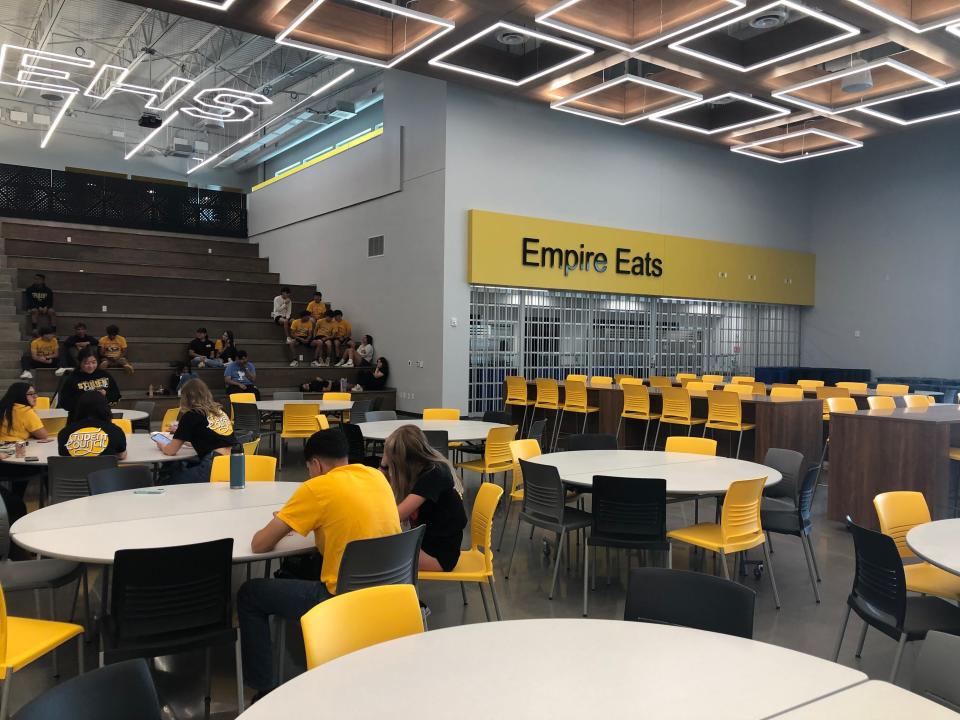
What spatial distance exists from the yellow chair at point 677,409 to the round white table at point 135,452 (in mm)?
6145

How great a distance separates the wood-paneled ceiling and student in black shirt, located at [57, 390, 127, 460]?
14.8ft

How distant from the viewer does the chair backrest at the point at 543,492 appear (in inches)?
176

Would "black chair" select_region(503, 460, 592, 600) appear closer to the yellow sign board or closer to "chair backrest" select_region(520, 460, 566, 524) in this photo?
"chair backrest" select_region(520, 460, 566, 524)

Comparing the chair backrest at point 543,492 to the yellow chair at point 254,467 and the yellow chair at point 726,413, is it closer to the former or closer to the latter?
the yellow chair at point 254,467

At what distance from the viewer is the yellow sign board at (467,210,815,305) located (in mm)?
12312

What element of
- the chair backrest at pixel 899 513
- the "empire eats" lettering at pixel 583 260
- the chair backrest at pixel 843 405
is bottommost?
the chair backrest at pixel 899 513

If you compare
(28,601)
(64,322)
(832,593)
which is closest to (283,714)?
(28,601)

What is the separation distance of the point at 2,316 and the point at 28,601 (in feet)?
35.7

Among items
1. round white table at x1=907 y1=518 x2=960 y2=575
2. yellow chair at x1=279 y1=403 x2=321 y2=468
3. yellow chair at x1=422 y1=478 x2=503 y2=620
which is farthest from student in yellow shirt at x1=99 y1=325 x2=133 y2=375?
round white table at x1=907 y1=518 x2=960 y2=575

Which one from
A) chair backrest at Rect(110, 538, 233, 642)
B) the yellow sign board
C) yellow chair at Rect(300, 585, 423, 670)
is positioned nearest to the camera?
yellow chair at Rect(300, 585, 423, 670)

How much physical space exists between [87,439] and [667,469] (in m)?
3.76

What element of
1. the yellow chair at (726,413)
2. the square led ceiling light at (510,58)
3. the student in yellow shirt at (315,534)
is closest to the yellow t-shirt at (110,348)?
the square led ceiling light at (510,58)

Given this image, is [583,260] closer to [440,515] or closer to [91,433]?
[91,433]

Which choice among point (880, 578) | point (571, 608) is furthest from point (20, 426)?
point (880, 578)
